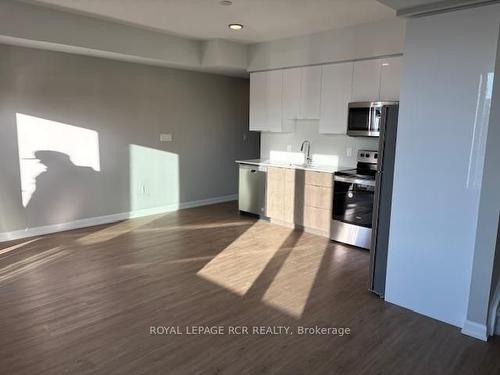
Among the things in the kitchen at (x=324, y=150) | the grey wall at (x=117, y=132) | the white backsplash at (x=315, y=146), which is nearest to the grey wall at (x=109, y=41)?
the grey wall at (x=117, y=132)

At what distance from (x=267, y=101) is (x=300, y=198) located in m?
1.67

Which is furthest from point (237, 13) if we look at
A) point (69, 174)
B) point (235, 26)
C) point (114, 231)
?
point (114, 231)

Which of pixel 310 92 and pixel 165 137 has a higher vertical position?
pixel 310 92

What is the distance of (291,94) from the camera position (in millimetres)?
5449

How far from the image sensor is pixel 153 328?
271 cm

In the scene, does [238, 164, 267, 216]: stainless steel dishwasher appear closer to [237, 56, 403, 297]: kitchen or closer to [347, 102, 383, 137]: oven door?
[237, 56, 403, 297]: kitchen

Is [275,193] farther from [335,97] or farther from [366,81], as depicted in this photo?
[366,81]

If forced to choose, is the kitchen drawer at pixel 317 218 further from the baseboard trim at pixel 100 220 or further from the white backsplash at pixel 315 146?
the baseboard trim at pixel 100 220

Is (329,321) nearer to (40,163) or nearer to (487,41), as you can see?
(487,41)

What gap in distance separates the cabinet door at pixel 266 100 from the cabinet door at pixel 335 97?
0.79 meters

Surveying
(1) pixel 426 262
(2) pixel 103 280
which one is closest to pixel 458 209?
(1) pixel 426 262

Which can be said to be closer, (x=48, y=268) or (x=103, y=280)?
(x=103, y=280)

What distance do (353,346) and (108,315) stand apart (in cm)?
181

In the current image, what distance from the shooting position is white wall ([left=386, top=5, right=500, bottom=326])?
2.56 metres
